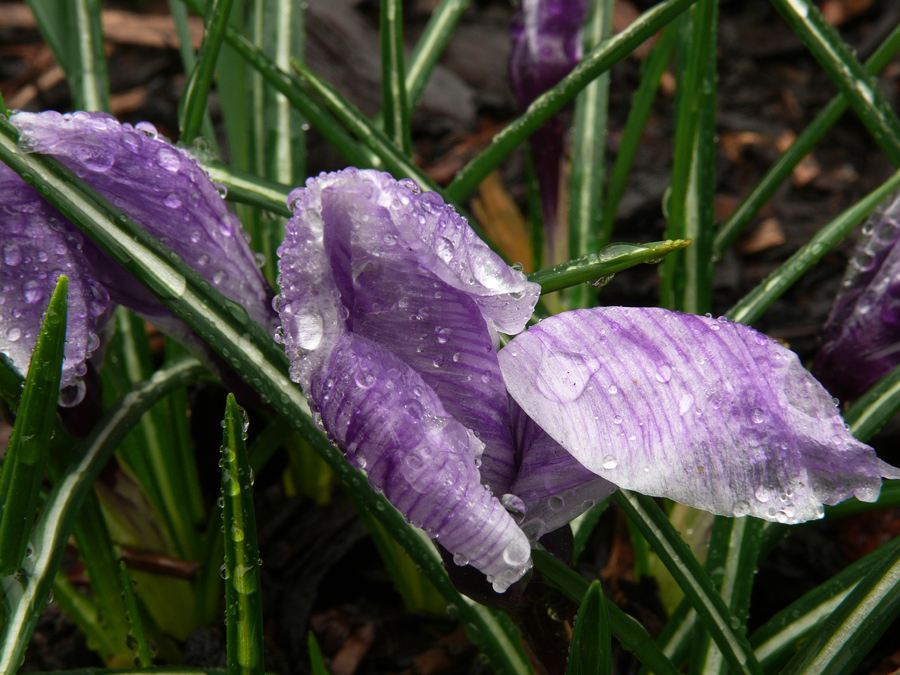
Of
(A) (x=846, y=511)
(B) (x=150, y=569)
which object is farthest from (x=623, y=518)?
(B) (x=150, y=569)

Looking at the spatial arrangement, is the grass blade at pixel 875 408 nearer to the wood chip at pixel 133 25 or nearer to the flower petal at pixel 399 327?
the flower petal at pixel 399 327

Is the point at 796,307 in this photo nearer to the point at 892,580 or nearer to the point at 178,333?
the point at 892,580

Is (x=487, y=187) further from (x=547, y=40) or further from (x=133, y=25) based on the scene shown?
(x=133, y=25)

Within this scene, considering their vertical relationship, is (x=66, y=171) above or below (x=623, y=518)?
above

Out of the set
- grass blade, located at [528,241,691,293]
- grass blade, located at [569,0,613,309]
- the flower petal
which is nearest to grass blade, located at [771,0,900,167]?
grass blade, located at [569,0,613,309]

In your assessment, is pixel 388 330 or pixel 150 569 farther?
pixel 150 569

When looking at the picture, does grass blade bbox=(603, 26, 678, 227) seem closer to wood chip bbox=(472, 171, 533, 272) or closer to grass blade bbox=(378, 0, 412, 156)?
grass blade bbox=(378, 0, 412, 156)

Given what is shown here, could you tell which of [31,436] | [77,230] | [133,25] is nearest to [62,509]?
[31,436]
